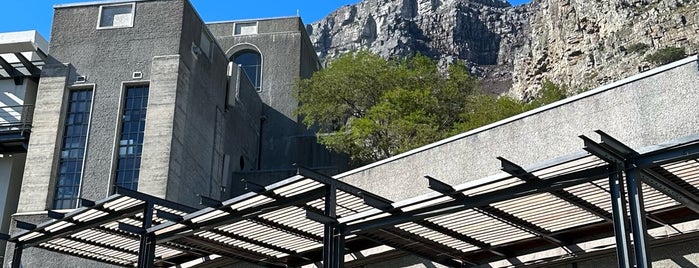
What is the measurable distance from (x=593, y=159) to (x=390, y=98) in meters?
24.4

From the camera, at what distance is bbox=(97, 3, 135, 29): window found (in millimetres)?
28366

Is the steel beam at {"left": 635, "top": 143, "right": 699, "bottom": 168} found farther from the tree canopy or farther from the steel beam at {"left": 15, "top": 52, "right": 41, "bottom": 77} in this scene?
the steel beam at {"left": 15, "top": 52, "right": 41, "bottom": 77}

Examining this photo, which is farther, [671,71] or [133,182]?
[133,182]

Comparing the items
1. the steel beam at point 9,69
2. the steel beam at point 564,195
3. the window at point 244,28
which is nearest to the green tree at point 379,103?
the window at point 244,28

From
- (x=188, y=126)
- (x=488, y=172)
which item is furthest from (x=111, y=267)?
(x=488, y=172)

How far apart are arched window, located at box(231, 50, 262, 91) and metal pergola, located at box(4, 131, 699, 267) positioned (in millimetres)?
21577

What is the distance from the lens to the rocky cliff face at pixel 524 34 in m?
75.8

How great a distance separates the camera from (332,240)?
481 inches

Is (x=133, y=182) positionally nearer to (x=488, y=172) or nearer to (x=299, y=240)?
(x=299, y=240)

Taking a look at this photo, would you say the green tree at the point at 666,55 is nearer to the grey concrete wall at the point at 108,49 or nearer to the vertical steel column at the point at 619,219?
the grey concrete wall at the point at 108,49

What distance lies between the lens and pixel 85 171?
2594 cm

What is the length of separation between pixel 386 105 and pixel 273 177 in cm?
555

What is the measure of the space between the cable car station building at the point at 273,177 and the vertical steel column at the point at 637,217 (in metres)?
0.02

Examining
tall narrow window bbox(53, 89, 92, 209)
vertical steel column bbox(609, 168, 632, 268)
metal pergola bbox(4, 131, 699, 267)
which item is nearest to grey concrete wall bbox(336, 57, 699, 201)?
metal pergola bbox(4, 131, 699, 267)
